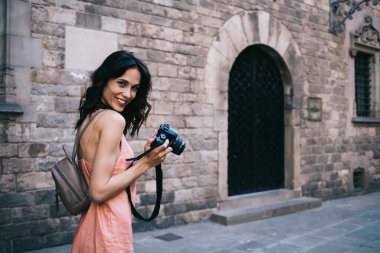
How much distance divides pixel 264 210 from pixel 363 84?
4.91 metres

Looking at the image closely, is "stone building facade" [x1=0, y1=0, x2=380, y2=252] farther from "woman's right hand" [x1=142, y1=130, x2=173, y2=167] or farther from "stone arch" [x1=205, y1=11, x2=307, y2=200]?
"woman's right hand" [x1=142, y1=130, x2=173, y2=167]

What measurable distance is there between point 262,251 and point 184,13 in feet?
11.2

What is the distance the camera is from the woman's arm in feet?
5.31

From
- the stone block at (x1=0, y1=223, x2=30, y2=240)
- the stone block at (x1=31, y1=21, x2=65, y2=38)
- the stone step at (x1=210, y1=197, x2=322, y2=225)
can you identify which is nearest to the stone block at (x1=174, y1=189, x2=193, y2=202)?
the stone step at (x1=210, y1=197, x2=322, y2=225)

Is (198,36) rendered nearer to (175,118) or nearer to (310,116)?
(175,118)

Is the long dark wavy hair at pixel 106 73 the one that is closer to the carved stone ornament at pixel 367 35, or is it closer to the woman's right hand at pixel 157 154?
the woman's right hand at pixel 157 154

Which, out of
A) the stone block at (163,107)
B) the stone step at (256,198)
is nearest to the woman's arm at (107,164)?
the stone block at (163,107)

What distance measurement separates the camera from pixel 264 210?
6.10 m

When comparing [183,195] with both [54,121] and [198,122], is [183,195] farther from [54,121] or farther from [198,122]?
[54,121]

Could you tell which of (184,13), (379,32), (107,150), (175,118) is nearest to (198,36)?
(184,13)

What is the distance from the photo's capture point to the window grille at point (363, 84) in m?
9.09

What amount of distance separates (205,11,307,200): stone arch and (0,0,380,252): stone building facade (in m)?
0.02

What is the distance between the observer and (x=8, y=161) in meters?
4.15

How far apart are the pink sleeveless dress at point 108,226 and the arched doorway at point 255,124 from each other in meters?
4.89
